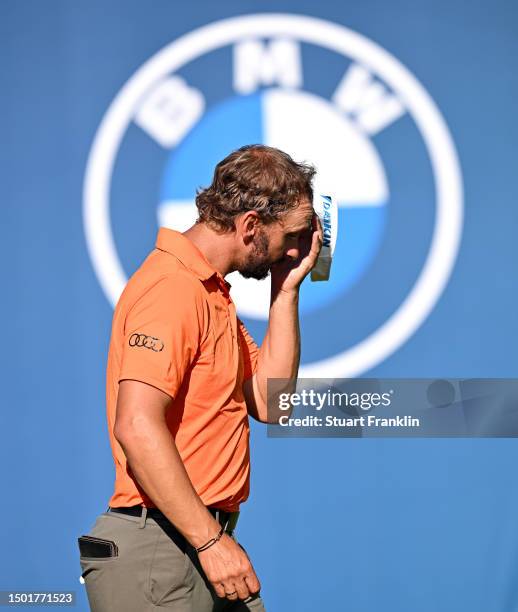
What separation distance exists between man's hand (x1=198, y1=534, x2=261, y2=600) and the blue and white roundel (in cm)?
117

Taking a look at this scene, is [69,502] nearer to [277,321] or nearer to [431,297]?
[277,321]

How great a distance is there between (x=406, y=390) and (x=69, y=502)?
99cm

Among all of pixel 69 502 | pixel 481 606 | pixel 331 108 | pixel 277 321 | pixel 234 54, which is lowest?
pixel 481 606

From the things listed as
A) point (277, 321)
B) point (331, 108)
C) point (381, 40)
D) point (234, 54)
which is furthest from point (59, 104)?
point (277, 321)

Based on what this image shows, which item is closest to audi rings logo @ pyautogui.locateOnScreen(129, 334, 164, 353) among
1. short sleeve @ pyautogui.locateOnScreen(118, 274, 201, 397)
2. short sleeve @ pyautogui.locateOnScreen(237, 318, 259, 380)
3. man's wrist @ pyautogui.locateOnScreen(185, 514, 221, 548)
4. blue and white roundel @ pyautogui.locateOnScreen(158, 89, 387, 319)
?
short sleeve @ pyautogui.locateOnScreen(118, 274, 201, 397)

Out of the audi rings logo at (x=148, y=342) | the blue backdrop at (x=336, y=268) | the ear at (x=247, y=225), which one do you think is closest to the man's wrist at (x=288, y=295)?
the ear at (x=247, y=225)

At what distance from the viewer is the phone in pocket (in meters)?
1.41

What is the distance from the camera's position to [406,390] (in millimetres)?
2402

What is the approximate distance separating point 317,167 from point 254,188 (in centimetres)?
91

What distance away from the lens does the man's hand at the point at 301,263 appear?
5.80 feet

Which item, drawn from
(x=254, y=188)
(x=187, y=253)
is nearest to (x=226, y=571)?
(x=187, y=253)

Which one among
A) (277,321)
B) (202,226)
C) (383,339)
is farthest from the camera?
(383,339)

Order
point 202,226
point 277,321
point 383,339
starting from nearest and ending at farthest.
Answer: point 202,226, point 277,321, point 383,339

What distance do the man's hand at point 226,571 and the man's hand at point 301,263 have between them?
638 mm
